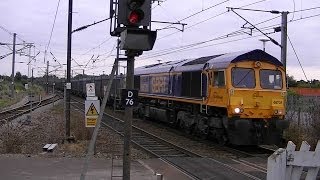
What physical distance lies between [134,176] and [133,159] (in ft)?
10.9

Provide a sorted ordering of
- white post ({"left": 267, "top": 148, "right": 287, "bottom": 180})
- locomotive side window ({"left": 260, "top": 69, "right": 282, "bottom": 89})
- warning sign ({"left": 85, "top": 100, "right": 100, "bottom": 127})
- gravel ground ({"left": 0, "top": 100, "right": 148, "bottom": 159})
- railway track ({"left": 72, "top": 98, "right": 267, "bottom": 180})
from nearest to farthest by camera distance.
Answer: white post ({"left": 267, "top": 148, "right": 287, "bottom": 180}) < railway track ({"left": 72, "top": 98, "right": 267, "bottom": 180}) < warning sign ({"left": 85, "top": 100, "right": 100, "bottom": 127}) < gravel ground ({"left": 0, "top": 100, "right": 148, "bottom": 159}) < locomotive side window ({"left": 260, "top": 69, "right": 282, "bottom": 89})

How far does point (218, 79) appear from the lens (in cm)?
1889

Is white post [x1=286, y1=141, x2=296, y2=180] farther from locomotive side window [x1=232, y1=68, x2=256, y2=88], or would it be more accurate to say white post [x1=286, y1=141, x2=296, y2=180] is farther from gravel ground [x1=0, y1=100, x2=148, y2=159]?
locomotive side window [x1=232, y1=68, x2=256, y2=88]

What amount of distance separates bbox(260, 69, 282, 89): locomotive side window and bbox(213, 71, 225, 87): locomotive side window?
4.57ft

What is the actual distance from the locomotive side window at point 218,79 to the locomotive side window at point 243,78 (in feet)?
1.43

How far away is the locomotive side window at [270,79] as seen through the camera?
1866cm

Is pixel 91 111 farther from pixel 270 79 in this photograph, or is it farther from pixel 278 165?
pixel 278 165

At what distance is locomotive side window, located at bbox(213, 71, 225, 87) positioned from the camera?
18.5 meters

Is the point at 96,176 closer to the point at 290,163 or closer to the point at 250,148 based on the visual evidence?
the point at 290,163

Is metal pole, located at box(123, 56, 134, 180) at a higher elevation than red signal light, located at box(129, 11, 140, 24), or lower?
lower

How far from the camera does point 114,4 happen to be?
836 cm

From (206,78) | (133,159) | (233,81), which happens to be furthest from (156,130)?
(133,159)

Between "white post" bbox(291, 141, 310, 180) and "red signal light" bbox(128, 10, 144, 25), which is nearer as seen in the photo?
"white post" bbox(291, 141, 310, 180)

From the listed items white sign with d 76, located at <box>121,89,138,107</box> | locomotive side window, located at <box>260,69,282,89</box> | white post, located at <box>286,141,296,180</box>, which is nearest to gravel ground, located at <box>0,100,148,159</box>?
locomotive side window, located at <box>260,69,282,89</box>
